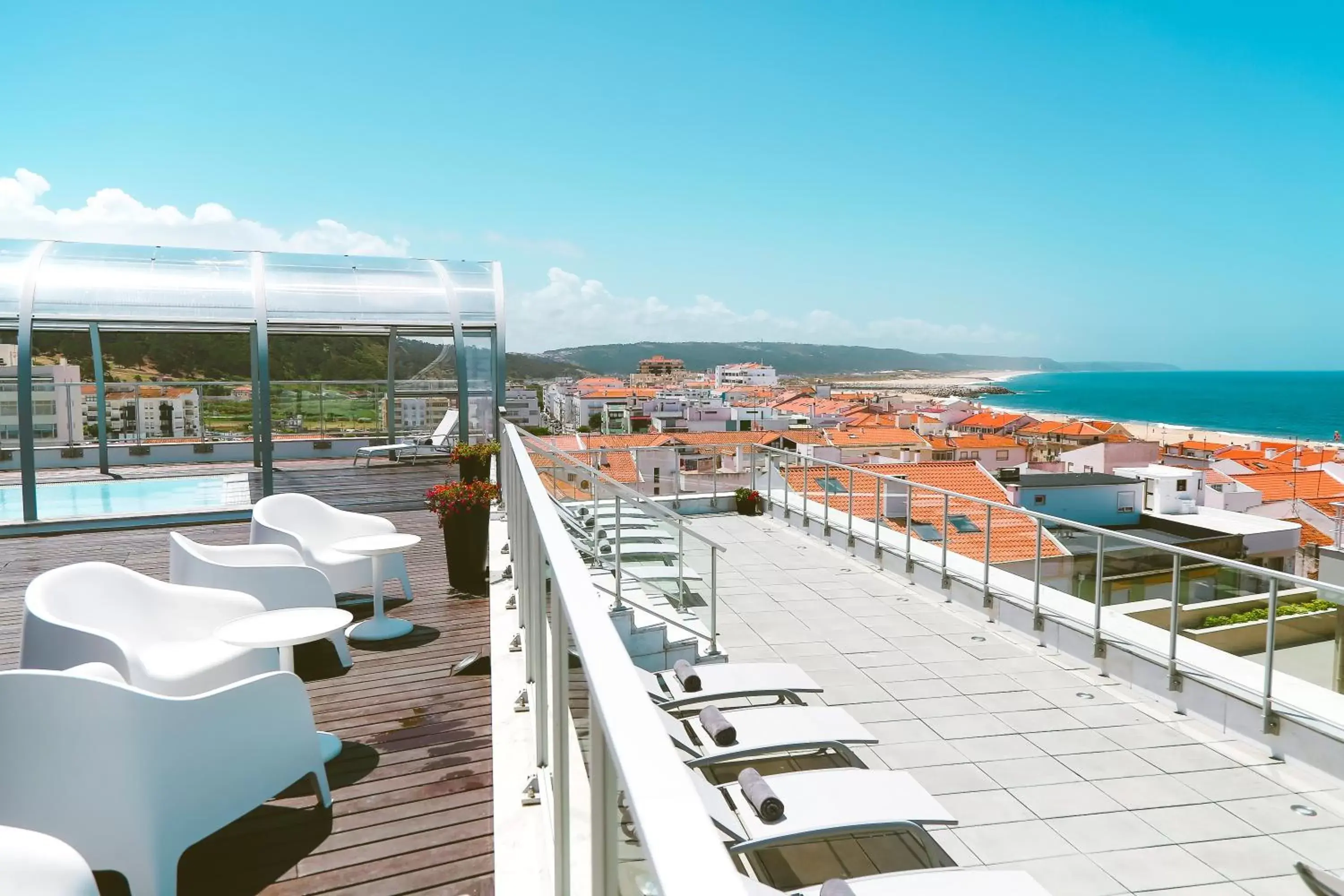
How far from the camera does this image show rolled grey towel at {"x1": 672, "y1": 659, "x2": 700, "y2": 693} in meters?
4.60

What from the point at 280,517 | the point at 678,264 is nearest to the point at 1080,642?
the point at 280,517

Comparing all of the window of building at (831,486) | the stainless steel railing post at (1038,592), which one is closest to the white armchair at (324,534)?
the stainless steel railing post at (1038,592)

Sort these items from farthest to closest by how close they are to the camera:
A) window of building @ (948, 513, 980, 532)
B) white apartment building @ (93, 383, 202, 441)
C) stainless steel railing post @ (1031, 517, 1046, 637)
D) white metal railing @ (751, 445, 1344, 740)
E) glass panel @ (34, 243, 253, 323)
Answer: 1. white apartment building @ (93, 383, 202, 441)
2. glass panel @ (34, 243, 253, 323)
3. window of building @ (948, 513, 980, 532)
4. stainless steel railing post @ (1031, 517, 1046, 637)
5. white metal railing @ (751, 445, 1344, 740)

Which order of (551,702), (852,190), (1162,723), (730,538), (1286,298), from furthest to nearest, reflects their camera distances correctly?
1. (1286,298)
2. (852,190)
3. (730,538)
4. (1162,723)
5. (551,702)

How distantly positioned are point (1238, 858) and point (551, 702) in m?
3.69

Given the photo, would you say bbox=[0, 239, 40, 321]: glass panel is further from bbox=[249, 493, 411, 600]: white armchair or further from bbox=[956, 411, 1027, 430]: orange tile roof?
bbox=[956, 411, 1027, 430]: orange tile roof

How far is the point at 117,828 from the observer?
2508 millimetres

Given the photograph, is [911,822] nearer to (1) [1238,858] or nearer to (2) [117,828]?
(1) [1238,858]

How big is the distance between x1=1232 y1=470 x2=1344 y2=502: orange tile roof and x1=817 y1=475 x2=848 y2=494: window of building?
102ft

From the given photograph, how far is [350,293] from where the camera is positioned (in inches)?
449

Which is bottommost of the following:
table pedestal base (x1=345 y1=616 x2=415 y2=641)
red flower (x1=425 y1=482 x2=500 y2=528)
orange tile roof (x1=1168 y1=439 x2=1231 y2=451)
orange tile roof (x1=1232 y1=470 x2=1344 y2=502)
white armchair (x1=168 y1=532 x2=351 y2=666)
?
orange tile roof (x1=1168 y1=439 x2=1231 y2=451)

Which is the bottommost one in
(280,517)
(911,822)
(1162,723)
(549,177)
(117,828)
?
(1162,723)

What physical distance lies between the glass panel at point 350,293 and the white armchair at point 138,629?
7658 mm

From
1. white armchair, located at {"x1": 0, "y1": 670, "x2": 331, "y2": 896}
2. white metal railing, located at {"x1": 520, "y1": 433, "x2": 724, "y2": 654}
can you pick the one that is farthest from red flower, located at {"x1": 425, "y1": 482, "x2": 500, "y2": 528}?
white armchair, located at {"x1": 0, "y1": 670, "x2": 331, "y2": 896}
